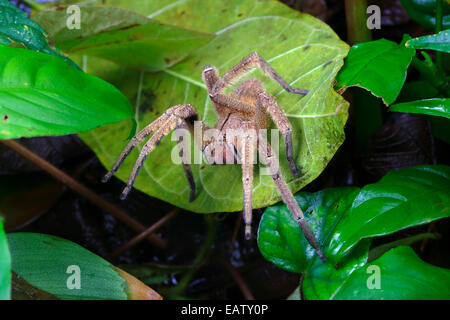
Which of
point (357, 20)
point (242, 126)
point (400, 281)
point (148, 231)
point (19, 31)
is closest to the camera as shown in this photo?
point (400, 281)

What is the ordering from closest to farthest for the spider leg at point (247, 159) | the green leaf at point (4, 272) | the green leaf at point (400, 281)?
the green leaf at point (4, 272) < the green leaf at point (400, 281) < the spider leg at point (247, 159)

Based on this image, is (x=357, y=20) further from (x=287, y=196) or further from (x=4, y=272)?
(x=4, y=272)

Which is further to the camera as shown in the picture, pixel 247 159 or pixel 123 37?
pixel 123 37

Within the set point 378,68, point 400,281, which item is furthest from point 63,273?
point 378,68

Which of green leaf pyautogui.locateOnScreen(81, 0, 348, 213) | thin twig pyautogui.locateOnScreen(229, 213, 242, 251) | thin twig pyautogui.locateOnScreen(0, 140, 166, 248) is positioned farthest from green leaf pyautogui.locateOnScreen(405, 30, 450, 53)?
thin twig pyautogui.locateOnScreen(0, 140, 166, 248)

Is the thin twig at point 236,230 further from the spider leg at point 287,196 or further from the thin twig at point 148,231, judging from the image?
the spider leg at point 287,196

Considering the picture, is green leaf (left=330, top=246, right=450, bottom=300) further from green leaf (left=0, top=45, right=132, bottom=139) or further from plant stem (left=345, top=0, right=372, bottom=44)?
plant stem (left=345, top=0, right=372, bottom=44)

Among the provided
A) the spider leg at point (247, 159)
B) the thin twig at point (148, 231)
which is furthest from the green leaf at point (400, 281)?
the thin twig at point (148, 231)

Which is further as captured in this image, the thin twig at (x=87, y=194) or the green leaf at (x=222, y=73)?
the thin twig at (x=87, y=194)

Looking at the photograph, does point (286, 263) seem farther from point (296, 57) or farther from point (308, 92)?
point (296, 57)
